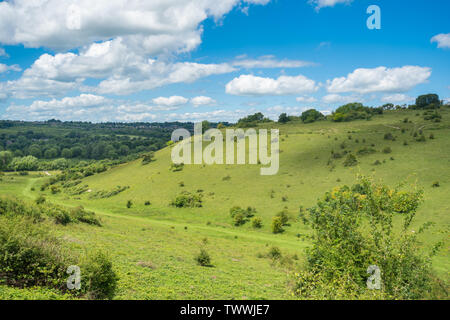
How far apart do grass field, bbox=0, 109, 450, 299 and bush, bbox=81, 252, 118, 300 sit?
666 millimetres

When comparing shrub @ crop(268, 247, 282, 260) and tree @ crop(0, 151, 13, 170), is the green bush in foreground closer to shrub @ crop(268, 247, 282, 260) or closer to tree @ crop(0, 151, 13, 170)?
shrub @ crop(268, 247, 282, 260)

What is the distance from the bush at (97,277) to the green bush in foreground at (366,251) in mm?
9666

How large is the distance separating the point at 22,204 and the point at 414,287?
3379cm

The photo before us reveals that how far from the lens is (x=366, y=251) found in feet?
42.1

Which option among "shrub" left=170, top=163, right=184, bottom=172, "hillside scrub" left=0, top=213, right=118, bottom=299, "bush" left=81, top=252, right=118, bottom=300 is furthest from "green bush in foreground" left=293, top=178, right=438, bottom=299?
"shrub" left=170, top=163, right=184, bottom=172

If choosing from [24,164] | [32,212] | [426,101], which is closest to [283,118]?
[426,101]

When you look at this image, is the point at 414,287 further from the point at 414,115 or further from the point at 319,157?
the point at 414,115

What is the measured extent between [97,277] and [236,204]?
131 ft

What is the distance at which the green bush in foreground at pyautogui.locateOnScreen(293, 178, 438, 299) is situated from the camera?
11672 millimetres

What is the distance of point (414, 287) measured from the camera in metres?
11.7

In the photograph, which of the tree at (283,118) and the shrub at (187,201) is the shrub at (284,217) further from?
the tree at (283,118)

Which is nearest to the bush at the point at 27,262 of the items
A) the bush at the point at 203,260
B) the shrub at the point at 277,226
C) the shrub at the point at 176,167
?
the bush at the point at 203,260
